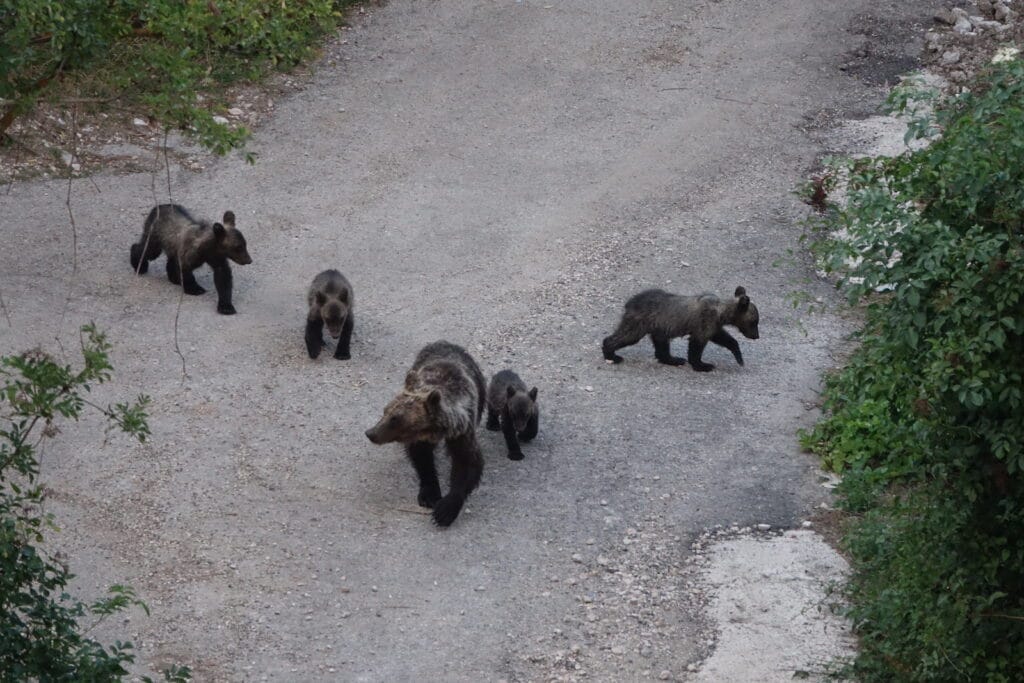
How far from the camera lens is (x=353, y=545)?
10.0 m

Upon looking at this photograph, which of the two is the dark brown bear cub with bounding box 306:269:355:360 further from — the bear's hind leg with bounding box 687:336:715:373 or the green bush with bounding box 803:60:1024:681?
the green bush with bounding box 803:60:1024:681

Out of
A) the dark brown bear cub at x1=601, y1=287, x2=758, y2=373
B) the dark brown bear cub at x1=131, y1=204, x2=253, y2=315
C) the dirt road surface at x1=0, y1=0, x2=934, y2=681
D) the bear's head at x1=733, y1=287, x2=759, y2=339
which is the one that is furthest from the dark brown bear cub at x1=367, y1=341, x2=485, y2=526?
the dark brown bear cub at x1=131, y1=204, x2=253, y2=315

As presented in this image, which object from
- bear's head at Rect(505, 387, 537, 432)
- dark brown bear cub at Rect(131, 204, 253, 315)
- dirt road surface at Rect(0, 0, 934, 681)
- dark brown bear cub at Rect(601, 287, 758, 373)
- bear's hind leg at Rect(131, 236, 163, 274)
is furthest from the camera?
bear's hind leg at Rect(131, 236, 163, 274)

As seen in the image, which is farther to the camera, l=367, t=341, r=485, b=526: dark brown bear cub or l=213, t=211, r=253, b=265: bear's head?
l=213, t=211, r=253, b=265: bear's head

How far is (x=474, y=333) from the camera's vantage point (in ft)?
43.6

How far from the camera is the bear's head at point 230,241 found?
1359 cm

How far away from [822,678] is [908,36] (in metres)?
14.3

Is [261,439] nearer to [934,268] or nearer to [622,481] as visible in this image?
[622,481]

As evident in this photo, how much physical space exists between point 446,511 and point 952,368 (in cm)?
466

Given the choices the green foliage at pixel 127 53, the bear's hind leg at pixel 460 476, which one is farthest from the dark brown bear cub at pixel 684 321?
the green foliage at pixel 127 53

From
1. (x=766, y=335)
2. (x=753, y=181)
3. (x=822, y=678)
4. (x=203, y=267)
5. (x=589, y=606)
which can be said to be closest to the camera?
(x=822, y=678)

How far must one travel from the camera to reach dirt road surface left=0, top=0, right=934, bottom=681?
9.40 meters

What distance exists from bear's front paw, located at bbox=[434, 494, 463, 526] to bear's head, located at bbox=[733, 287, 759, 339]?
404 centimetres

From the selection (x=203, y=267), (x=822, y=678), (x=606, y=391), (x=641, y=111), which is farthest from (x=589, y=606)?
(x=641, y=111)
